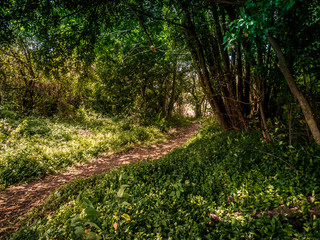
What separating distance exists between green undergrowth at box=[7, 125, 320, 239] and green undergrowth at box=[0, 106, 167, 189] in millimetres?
2235

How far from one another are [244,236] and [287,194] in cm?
108

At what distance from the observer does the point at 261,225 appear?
2088 mm

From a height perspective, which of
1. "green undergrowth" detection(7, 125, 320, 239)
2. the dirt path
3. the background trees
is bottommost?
the dirt path

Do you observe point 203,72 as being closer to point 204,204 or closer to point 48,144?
point 204,204

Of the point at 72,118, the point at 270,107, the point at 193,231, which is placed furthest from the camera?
the point at 72,118

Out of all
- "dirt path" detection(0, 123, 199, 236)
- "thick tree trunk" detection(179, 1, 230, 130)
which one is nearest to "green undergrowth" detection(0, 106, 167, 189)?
"dirt path" detection(0, 123, 199, 236)

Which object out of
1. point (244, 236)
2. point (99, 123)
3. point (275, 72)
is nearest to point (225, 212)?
point (244, 236)

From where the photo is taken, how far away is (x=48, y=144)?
7312mm

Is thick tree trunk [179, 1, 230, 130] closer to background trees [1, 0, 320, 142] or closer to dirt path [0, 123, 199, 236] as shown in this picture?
background trees [1, 0, 320, 142]

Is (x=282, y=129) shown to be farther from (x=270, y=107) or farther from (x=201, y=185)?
(x=201, y=185)

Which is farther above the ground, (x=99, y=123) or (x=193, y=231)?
(x=99, y=123)

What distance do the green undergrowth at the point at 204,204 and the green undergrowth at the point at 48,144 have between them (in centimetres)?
223

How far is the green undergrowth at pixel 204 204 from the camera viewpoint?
2047 millimetres

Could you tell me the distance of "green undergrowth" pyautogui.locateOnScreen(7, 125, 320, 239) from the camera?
6.72ft
